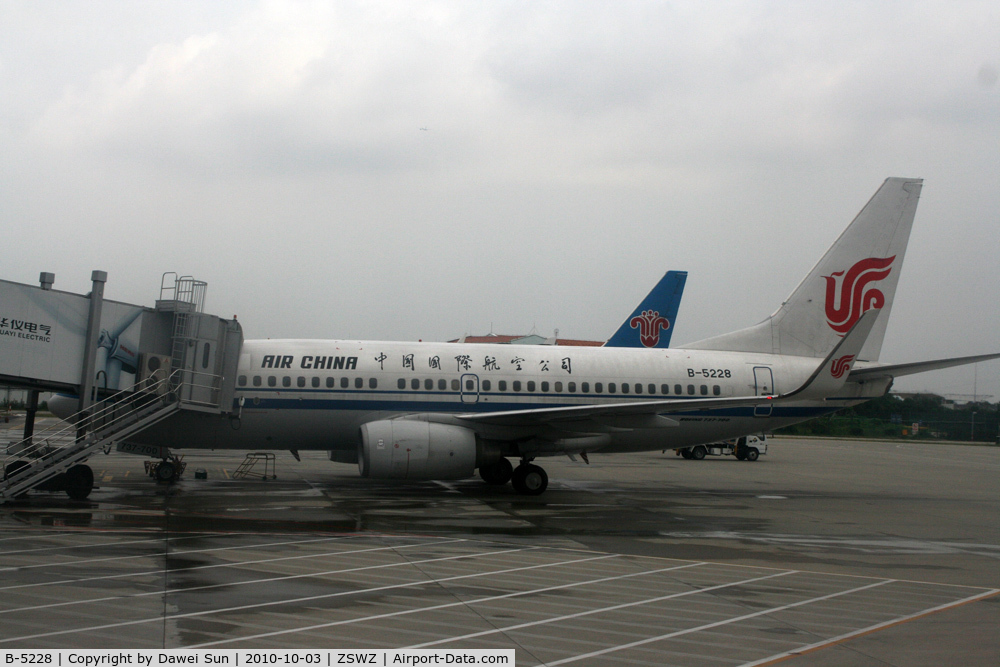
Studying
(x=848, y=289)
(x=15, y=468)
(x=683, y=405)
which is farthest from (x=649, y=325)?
(x=15, y=468)

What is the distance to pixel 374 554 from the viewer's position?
477 inches

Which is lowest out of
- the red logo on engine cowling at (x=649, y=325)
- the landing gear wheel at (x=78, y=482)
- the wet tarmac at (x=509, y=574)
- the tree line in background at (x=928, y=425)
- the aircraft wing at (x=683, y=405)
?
the wet tarmac at (x=509, y=574)

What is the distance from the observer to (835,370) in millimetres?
20656

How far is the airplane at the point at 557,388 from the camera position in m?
19.5

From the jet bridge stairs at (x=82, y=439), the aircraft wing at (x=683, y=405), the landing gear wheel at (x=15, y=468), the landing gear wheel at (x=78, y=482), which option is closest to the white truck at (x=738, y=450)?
the aircraft wing at (x=683, y=405)

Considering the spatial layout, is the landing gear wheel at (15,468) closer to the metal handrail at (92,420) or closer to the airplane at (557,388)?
the metal handrail at (92,420)

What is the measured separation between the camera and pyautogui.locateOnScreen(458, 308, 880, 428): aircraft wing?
62.7 feet

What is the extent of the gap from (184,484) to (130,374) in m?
4.36

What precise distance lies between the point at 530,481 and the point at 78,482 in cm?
1046

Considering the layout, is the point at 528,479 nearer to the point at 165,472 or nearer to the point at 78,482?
the point at 165,472

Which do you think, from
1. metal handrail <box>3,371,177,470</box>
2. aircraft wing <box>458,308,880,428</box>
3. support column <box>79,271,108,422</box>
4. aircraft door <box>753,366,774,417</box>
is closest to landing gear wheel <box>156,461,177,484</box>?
metal handrail <box>3,371,177,470</box>

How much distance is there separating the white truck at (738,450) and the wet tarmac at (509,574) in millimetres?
17213

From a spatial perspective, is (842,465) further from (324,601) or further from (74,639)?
(74,639)

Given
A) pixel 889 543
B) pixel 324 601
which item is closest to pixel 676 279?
pixel 889 543
